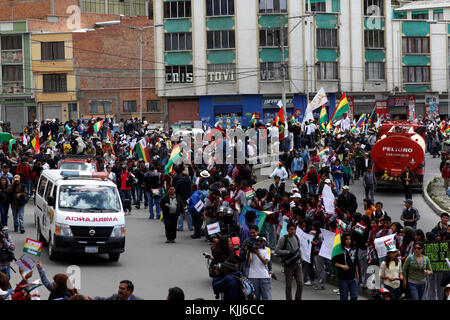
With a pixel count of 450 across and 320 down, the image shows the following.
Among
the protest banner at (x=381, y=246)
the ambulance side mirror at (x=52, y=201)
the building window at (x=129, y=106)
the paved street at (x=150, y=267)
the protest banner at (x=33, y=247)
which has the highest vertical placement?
the building window at (x=129, y=106)

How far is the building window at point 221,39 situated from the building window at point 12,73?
57.8 feet

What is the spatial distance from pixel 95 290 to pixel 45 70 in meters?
59.7

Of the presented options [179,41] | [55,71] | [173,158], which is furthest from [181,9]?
[173,158]

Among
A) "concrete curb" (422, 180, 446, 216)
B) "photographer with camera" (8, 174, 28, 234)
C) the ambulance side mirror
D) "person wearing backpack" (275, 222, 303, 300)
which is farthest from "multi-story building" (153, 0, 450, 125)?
"person wearing backpack" (275, 222, 303, 300)

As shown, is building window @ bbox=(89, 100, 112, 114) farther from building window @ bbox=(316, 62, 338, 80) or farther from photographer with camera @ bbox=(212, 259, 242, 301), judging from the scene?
photographer with camera @ bbox=(212, 259, 242, 301)

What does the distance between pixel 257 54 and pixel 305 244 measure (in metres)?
53.7

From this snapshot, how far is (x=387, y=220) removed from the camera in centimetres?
1656

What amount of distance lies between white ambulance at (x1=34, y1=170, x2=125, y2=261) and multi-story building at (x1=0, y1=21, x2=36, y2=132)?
5528 cm

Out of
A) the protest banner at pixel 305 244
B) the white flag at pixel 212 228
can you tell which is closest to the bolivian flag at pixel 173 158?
the white flag at pixel 212 228

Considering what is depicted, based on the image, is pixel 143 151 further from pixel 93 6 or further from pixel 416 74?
pixel 93 6

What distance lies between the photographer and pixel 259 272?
570 inches

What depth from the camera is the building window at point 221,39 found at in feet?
227

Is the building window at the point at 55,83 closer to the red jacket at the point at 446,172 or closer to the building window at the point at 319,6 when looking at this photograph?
the building window at the point at 319,6

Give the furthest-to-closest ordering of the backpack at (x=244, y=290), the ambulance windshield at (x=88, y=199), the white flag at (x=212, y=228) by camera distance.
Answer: the ambulance windshield at (x=88, y=199), the white flag at (x=212, y=228), the backpack at (x=244, y=290)
